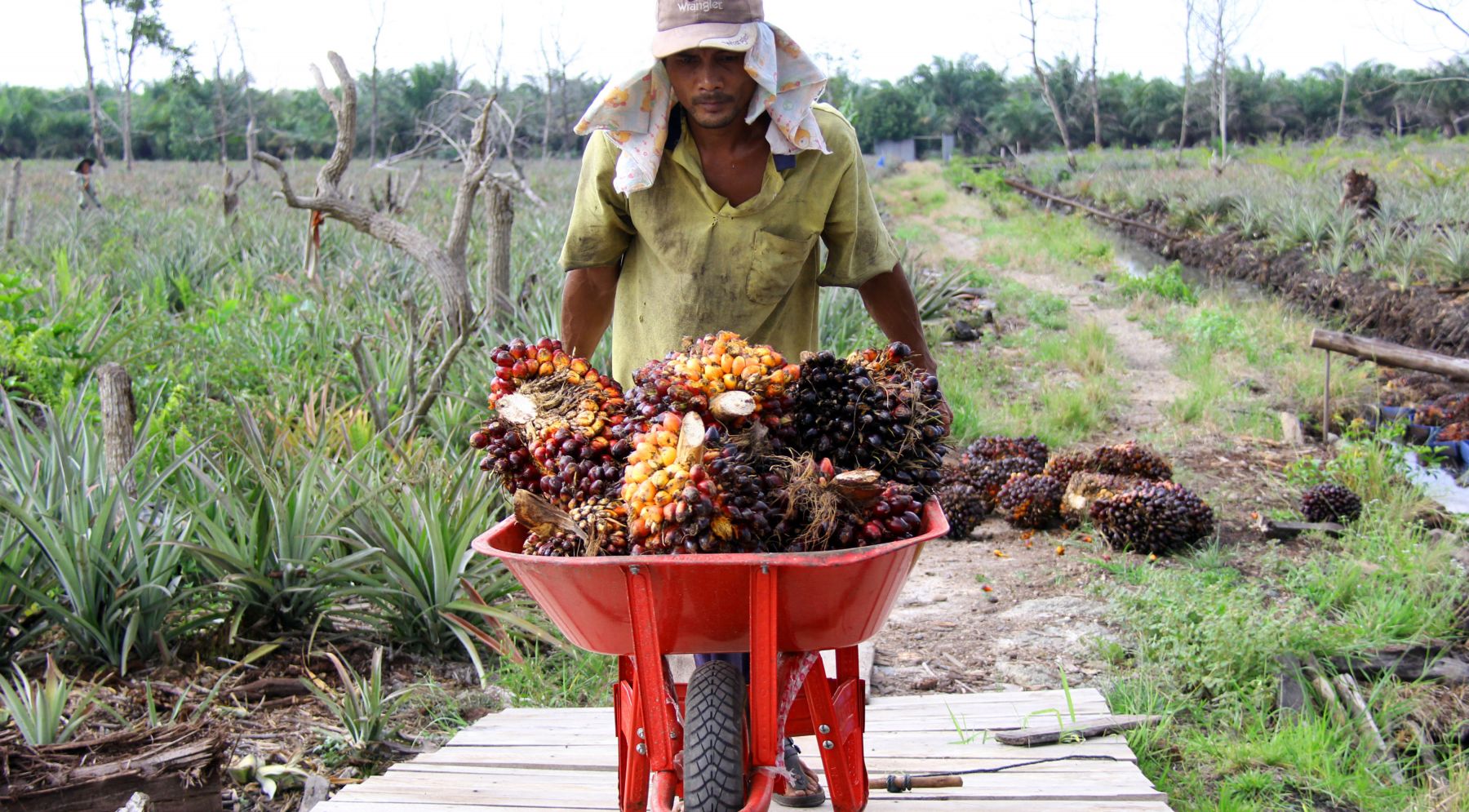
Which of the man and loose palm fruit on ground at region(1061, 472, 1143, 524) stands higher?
the man

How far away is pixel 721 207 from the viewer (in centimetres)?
256

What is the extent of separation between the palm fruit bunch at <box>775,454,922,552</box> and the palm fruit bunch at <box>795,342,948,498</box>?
0.38 ft

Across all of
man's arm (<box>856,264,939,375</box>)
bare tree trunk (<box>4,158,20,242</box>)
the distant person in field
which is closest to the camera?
man's arm (<box>856,264,939,375</box>)

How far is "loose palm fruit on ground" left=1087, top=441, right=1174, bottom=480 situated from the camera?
5.82m

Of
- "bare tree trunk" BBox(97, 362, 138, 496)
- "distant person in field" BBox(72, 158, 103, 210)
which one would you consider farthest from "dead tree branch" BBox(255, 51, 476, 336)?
"distant person in field" BBox(72, 158, 103, 210)

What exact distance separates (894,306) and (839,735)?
46.2 inches

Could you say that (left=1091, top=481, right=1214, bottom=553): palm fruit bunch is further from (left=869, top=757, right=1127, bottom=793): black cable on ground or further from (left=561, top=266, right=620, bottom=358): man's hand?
(left=561, top=266, right=620, bottom=358): man's hand

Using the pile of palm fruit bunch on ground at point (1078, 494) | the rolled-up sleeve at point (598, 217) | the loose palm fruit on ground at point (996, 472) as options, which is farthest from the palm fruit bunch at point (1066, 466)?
the rolled-up sleeve at point (598, 217)

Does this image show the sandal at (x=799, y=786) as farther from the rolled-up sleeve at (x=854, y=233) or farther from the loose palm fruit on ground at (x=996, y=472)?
the loose palm fruit on ground at (x=996, y=472)

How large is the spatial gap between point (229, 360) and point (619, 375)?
4390 mm

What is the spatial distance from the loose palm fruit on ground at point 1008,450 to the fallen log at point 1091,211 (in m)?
13.5

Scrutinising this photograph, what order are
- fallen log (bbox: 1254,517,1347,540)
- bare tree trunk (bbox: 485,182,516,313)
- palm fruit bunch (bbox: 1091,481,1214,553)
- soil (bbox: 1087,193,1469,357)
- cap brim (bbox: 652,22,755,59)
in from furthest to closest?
soil (bbox: 1087,193,1469,357), bare tree trunk (bbox: 485,182,516,313), fallen log (bbox: 1254,517,1347,540), palm fruit bunch (bbox: 1091,481,1214,553), cap brim (bbox: 652,22,755,59)

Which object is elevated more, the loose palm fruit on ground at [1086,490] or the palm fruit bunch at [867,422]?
the palm fruit bunch at [867,422]

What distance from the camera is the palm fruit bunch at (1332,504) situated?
17.9 ft
